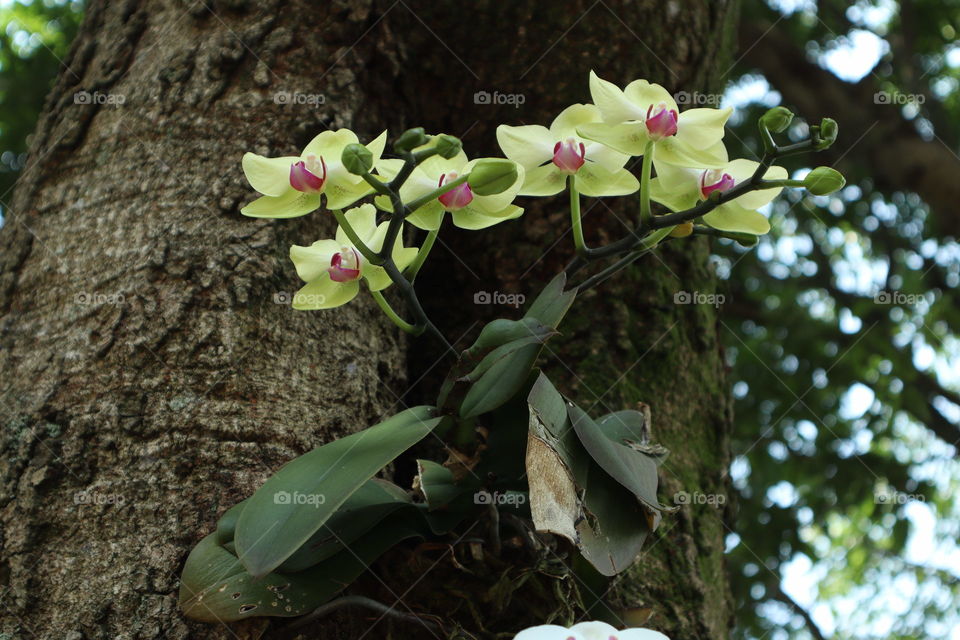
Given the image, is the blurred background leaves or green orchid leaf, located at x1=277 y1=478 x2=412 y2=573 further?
the blurred background leaves

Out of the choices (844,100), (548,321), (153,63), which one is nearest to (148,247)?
(153,63)

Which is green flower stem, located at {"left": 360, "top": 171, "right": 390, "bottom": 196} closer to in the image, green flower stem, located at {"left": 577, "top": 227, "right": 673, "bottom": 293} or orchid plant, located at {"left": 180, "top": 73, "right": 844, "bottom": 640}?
orchid plant, located at {"left": 180, "top": 73, "right": 844, "bottom": 640}

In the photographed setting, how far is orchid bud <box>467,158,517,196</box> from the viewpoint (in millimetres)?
777

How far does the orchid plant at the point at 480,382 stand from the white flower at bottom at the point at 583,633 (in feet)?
0.29

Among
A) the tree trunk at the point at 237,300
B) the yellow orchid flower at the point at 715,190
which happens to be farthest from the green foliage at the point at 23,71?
the yellow orchid flower at the point at 715,190

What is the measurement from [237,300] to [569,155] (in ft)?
1.62

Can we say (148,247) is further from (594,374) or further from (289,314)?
(594,374)

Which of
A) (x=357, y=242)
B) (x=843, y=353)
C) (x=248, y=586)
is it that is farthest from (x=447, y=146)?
(x=843, y=353)

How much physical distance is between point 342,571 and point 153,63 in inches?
36.8

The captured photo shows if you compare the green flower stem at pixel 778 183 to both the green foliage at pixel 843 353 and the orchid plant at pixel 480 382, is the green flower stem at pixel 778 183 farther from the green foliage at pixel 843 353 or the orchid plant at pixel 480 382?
the green foliage at pixel 843 353

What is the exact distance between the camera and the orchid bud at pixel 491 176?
0.78 metres

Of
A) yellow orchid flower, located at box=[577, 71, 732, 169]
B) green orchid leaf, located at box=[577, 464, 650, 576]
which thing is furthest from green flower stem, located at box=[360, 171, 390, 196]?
green orchid leaf, located at box=[577, 464, 650, 576]

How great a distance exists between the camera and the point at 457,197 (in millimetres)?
858

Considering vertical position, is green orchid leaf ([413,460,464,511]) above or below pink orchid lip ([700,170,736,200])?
below
